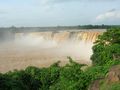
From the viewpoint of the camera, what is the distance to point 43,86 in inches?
916

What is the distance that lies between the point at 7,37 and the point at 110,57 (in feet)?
216

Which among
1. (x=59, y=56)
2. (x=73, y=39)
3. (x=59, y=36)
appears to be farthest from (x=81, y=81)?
(x=59, y=36)

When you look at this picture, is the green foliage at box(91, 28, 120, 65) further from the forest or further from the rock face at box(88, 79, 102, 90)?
the rock face at box(88, 79, 102, 90)

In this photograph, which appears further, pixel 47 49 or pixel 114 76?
pixel 47 49

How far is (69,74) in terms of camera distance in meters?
20.1

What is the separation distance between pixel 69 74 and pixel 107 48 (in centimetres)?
1025

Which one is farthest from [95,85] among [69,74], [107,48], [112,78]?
[107,48]

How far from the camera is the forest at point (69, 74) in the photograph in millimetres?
19422

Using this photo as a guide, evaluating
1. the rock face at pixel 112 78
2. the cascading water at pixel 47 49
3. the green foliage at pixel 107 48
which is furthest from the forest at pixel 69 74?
the cascading water at pixel 47 49

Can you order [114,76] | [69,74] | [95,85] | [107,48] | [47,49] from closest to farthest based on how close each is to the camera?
[114,76] < [95,85] < [69,74] < [107,48] < [47,49]

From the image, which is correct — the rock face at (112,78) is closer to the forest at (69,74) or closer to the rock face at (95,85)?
the rock face at (95,85)

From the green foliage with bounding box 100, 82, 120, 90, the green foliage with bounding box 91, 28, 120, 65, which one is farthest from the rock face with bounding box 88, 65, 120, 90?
the green foliage with bounding box 91, 28, 120, 65

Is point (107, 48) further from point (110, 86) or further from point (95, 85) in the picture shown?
point (110, 86)

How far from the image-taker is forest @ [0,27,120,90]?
19.4m
